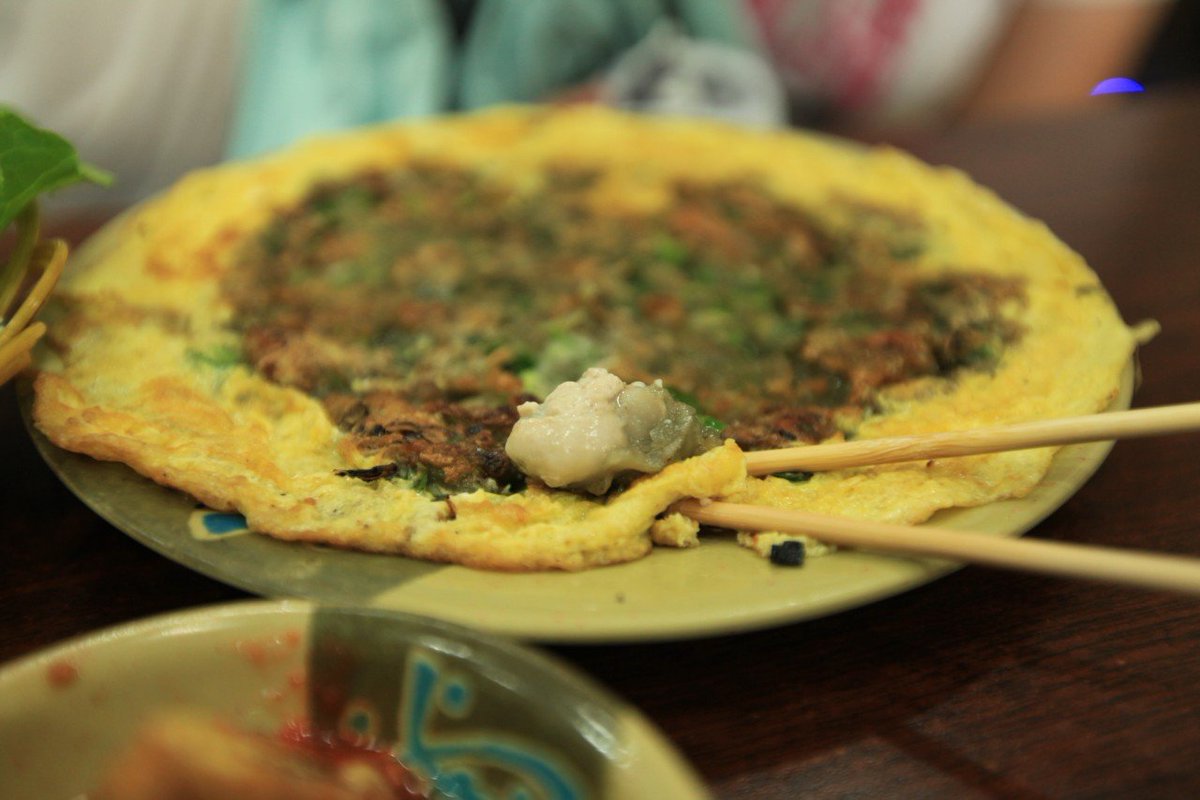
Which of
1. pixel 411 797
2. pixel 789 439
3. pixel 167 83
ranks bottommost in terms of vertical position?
pixel 167 83

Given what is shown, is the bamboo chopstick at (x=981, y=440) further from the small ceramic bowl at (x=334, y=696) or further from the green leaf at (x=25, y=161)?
the green leaf at (x=25, y=161)

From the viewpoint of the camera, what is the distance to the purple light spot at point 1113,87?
17.1ft

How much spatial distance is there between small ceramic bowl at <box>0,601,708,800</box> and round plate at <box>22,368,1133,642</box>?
154mm

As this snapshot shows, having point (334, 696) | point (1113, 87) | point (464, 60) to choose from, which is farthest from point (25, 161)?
point (1113, 87)

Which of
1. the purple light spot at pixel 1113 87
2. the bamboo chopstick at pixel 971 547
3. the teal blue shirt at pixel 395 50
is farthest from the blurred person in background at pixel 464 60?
the bamboo chopstick at pixel 971 547

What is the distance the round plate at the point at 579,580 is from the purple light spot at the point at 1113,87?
445 cm

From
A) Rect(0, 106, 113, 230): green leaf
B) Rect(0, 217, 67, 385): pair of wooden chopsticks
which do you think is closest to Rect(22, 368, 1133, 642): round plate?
Rect(0, 217, 67, 385): pair of wooden chopsticks

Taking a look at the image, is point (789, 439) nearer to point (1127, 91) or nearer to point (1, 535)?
point (1, 535)

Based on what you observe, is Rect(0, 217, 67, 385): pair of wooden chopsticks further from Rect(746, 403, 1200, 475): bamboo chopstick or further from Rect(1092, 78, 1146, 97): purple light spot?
Rect(1092, 78, 1146, 97): purple light spot

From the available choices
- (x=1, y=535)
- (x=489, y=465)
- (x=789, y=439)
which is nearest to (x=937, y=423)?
(x=789, y=439)

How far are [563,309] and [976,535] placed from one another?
48.0 inches

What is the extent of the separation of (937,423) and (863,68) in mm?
3517

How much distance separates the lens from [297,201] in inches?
107

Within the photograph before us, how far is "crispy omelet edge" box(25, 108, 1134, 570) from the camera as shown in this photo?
1.50 metres
